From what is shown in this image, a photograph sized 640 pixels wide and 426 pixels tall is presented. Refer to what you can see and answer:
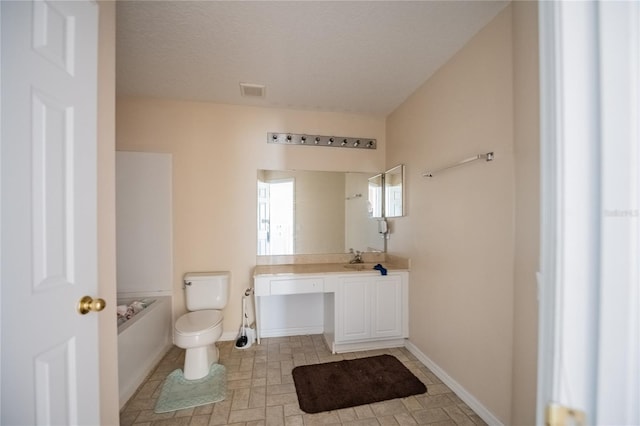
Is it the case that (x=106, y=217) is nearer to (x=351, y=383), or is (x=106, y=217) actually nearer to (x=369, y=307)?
(x=351, y=383)

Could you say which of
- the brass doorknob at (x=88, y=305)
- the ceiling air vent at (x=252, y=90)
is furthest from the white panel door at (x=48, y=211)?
the ceiling air vent at (x=252, y=90)

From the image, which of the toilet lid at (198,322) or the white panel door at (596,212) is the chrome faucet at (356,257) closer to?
the toilet lid at (198,322)

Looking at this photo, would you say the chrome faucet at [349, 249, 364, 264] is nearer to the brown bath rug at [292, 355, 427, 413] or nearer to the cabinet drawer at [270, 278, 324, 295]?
the cabinet drawer at [270, 278, 324, 295]

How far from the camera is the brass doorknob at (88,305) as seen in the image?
835mm

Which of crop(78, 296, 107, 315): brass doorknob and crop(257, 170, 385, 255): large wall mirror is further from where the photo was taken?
crop(257, 170, 385, 255): large wall mirror

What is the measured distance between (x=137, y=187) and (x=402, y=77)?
2.71 m

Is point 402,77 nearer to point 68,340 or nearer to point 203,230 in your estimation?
point 203,230

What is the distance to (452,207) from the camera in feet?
6.08

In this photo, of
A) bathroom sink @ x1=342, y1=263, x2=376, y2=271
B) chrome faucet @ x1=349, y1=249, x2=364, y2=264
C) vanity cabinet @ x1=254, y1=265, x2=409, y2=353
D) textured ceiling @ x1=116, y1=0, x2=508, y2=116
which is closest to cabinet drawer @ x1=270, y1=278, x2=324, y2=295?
vanity cabinet @ x1=254, y1=265, x2=409, y2=353

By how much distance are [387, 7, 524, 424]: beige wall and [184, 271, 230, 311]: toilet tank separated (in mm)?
1865

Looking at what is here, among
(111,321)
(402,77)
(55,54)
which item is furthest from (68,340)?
(402,77)

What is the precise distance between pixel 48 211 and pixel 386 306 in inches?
95.0

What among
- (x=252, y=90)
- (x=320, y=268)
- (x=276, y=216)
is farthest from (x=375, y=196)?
(x=252, y=90)

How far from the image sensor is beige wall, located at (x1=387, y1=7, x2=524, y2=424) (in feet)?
4.70
